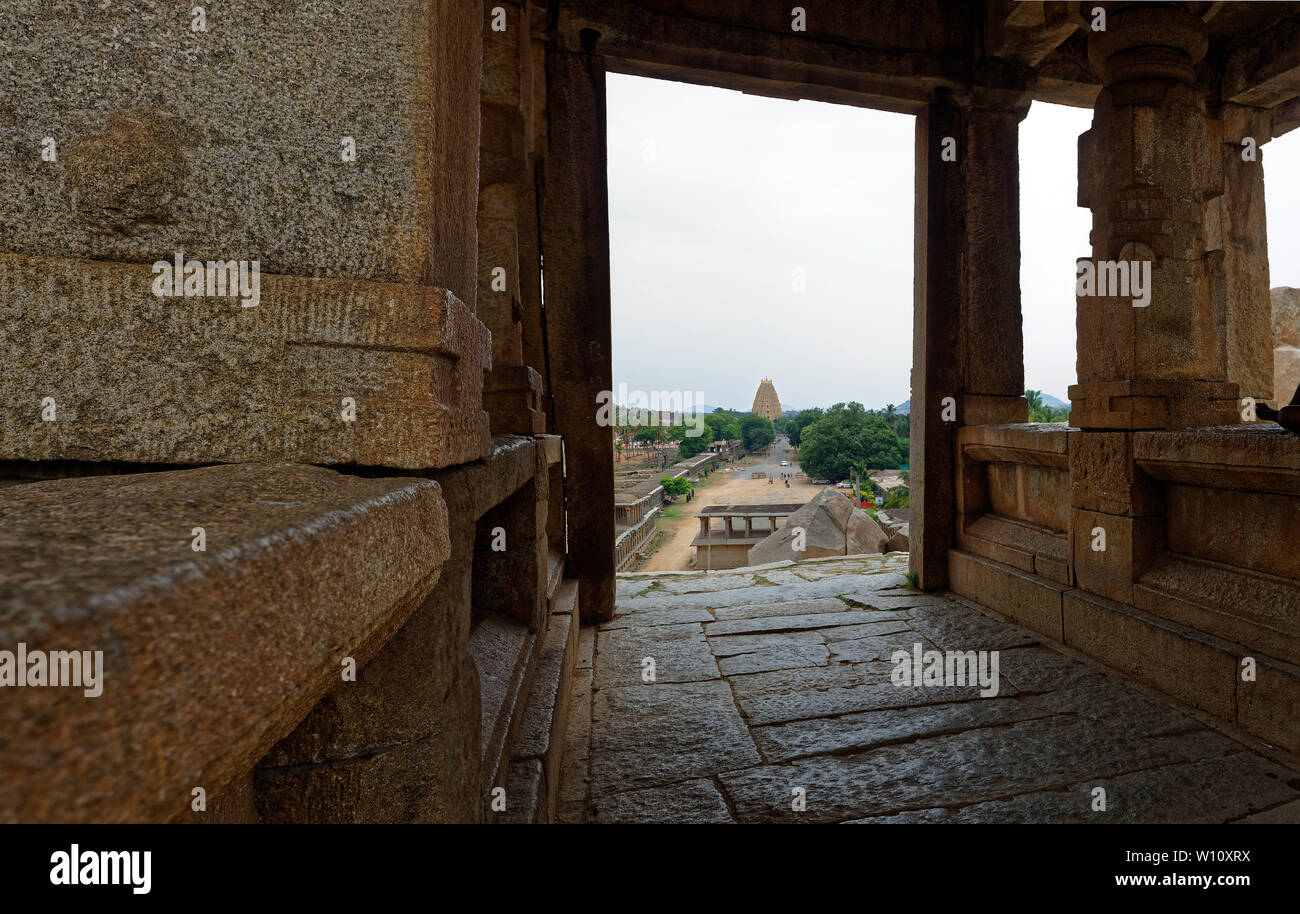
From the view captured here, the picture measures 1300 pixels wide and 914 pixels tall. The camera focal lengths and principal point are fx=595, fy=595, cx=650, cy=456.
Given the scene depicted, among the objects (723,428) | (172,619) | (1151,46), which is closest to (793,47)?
(1151,46)

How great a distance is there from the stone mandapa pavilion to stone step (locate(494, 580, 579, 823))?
0.08ft

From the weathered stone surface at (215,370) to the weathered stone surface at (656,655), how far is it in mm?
2385

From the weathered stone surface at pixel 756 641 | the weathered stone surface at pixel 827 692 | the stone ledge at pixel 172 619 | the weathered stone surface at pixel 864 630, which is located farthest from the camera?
the weathered stone surface at pixel 864 630

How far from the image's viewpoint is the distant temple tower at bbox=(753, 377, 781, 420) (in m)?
85.4

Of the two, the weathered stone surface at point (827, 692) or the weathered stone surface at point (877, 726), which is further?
the weathered stone surface at point (827, 692)

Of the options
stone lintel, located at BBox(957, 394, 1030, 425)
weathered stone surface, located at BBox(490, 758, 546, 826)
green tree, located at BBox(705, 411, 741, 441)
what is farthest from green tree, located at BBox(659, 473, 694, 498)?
green tree, located at BBox(705, 411, 741, 441)

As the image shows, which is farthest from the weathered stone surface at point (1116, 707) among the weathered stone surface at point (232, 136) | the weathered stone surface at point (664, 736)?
the weathered stone surface at point (232, 136)

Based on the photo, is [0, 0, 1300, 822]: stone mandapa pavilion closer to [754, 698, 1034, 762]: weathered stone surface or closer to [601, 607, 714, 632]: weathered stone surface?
[601, 607, 714, 632]: weathered stone surface

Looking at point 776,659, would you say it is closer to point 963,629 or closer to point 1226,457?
point 963,629

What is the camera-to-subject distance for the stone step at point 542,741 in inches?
61.0

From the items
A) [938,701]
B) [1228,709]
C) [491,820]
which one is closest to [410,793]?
[491,820]

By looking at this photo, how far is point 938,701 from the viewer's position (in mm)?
2867

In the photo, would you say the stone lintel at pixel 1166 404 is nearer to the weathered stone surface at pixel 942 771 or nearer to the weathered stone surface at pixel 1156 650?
the weathered stone surface at pixel 1156 650

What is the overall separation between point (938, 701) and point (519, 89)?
350cm
